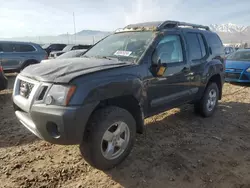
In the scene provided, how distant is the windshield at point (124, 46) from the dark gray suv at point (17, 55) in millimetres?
7321

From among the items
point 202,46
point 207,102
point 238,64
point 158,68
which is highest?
point 202,46

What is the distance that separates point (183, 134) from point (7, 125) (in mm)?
3306

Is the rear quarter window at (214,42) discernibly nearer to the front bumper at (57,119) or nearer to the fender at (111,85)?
the fender at (111,85)

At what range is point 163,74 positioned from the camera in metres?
3.50

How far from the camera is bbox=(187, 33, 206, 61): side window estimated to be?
14.1 ft

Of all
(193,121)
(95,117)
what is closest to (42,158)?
(95,117)

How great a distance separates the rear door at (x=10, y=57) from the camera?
9.87 m

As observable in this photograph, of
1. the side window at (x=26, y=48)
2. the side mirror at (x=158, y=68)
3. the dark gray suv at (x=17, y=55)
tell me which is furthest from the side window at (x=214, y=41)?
the side window at (x=26, y=48)

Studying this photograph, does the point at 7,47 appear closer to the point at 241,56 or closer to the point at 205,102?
the point at 205,102

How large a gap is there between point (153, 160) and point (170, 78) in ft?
4.34

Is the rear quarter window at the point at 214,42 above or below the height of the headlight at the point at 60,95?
above

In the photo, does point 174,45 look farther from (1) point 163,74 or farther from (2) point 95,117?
(2) point 95,117

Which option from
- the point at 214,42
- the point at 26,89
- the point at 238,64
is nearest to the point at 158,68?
the point at 26,89

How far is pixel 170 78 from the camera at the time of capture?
370 cm
